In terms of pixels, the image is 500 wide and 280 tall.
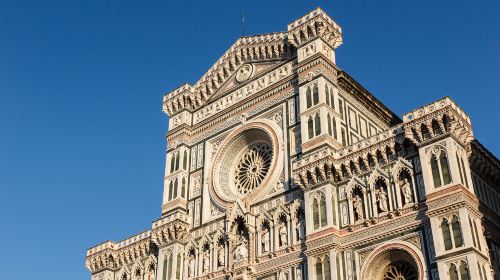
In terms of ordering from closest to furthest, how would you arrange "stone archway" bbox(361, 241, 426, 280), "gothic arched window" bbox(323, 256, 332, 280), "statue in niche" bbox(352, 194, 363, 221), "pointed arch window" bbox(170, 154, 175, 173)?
1. "stone archway" bbox(361, 241, 426, 280)
2. "gothic arched window" bbox(323, 256, 332, 280)
3. "statue in niche" bbox(352, 194, 363, 221)
4. "pointed arch window" bbox(170, 154, 175, 173)

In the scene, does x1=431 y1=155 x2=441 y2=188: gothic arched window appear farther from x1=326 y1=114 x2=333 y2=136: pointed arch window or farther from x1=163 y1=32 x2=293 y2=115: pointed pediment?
x1=163 y1=32 x2=293 y2=115: pointed pediment

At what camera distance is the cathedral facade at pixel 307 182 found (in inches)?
957

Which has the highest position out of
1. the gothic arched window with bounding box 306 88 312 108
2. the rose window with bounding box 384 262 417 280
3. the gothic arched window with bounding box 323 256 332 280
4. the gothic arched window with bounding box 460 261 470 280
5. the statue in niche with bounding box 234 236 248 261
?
the gothic arched window with bounding box 306 88 312 108

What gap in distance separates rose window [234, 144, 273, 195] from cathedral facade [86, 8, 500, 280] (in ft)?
0.25

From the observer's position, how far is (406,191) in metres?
25.3

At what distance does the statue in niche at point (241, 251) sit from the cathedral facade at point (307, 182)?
0.18ft

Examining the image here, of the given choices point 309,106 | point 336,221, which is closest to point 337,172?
point 336,221

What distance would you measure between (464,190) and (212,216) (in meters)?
13.2

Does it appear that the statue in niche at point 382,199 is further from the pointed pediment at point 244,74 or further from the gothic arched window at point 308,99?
the pointed pediment at point 244,74

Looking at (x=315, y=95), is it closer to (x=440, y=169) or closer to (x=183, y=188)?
(x=440, y=169)

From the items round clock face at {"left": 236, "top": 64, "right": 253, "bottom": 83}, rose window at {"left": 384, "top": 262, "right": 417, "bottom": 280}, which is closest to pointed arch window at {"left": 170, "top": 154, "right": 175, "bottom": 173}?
round clock face at {"left": 236, "top": 64, "right": 253, "bottom": 83}

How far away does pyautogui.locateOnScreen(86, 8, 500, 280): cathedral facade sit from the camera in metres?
24.3

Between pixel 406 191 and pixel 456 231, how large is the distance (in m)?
2.90

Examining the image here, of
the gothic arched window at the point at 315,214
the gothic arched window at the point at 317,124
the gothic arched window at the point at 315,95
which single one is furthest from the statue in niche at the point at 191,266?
the gothic arched window at the point at 315,95
